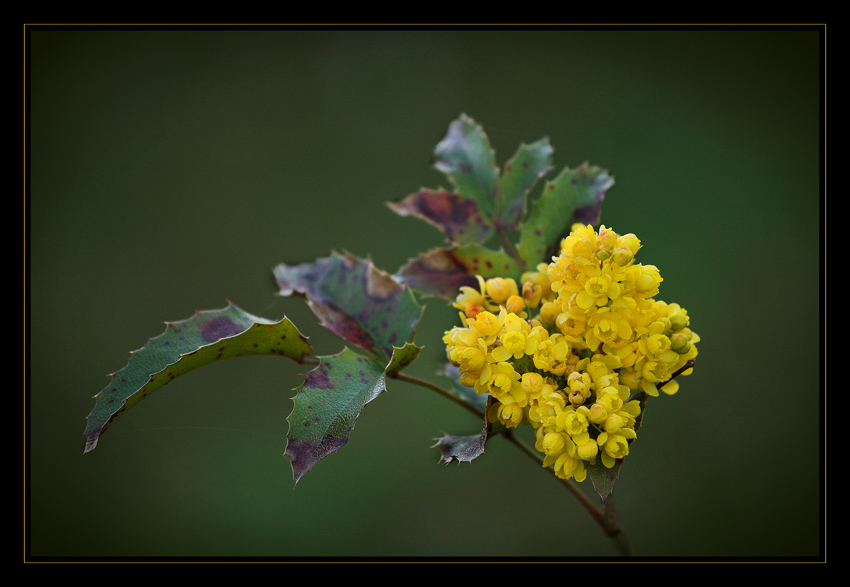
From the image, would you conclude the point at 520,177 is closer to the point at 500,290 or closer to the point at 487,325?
the point at 500,290

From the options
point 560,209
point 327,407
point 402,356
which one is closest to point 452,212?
point 560,209

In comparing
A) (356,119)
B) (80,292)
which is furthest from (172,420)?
(356,119)

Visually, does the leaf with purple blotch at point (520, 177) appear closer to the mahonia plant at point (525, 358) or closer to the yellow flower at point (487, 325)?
the mahonia plant at point (525, 358)

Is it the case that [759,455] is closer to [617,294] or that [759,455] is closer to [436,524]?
[436,524]

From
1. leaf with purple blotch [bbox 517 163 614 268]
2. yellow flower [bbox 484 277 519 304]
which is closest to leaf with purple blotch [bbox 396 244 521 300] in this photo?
leaf with purple blotch [bbox 517 163 614 268]

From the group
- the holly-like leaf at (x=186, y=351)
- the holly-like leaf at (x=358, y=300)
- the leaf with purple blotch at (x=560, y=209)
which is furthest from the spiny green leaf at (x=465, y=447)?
the leaf with purple blotch at (x=560, y=209)

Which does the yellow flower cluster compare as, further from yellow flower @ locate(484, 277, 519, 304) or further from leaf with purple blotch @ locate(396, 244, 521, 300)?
leaf with purple blotch @ locate(396, 244, 521, 300)
